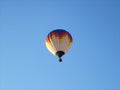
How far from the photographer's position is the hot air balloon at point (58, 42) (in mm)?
39125

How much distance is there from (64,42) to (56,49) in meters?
1.16

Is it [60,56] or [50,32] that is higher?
[50,32]

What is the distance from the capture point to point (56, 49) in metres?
39.1

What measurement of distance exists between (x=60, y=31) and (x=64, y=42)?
4.49 feet

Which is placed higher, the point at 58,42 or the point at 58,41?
the point at 58,41

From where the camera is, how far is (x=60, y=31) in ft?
131

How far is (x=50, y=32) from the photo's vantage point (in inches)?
1574

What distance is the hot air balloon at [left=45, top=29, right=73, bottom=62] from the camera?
39125mm

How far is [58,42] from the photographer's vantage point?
39.2 metres

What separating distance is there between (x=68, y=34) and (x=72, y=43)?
3.49 ft

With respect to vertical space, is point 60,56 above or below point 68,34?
below

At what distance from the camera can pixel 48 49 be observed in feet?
132

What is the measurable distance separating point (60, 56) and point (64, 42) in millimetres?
1633

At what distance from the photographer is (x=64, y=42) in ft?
129
